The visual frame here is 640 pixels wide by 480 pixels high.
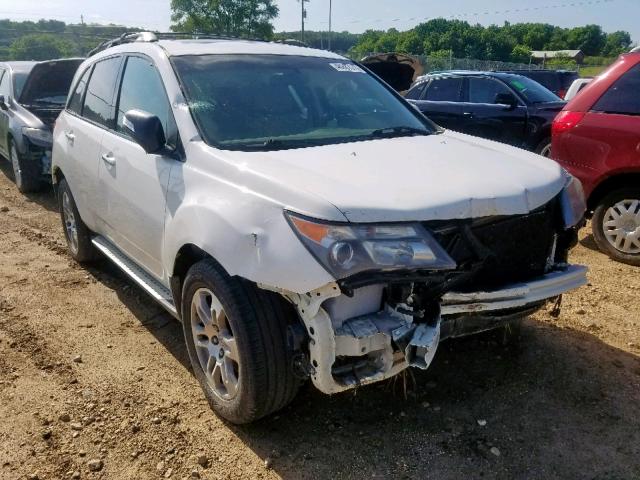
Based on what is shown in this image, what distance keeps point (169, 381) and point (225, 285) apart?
3.41ft

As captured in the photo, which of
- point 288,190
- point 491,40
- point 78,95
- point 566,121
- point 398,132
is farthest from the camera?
point 491,40

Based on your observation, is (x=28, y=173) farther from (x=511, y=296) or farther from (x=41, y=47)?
(x=41, y=47)

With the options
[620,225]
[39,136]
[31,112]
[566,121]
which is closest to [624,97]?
[566,121]

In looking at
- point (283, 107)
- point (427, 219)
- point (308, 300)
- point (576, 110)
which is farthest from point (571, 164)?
point (308, 300)

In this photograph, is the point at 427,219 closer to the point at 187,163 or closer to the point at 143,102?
the point at 187,163

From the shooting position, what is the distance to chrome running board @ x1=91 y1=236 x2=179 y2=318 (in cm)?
323

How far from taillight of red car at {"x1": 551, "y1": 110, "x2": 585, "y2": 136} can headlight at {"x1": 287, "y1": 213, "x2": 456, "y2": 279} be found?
11.7 feet

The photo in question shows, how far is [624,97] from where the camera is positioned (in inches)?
195

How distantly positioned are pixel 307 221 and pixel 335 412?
3.88 feet

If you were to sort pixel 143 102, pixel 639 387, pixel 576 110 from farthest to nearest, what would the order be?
1. pixel 576 110
2. pixel 143 102
3. pixel 639 387

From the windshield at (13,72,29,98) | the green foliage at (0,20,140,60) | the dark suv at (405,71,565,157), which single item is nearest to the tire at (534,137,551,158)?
the dark suv at (405,71,565,157)

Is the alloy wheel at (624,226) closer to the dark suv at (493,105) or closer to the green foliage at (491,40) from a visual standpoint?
the dark suv at (493,105)

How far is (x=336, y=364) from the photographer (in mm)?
2377

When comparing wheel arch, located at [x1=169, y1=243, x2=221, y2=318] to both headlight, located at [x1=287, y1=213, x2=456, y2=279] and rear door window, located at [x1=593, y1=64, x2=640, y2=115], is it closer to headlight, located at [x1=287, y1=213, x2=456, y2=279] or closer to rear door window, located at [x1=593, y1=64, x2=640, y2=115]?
headlight, located at [x1=287, y1=213, x2=456, y2=279]
